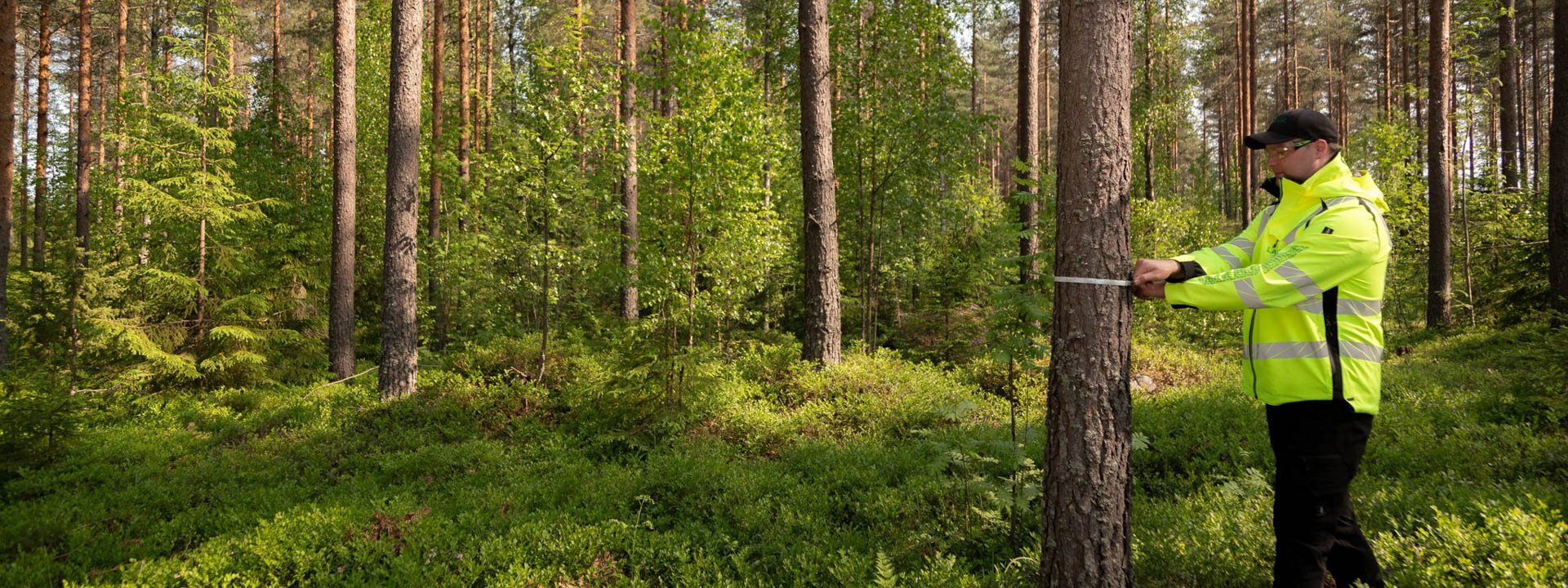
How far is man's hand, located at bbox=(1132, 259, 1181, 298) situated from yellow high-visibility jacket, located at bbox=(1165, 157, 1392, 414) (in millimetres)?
55

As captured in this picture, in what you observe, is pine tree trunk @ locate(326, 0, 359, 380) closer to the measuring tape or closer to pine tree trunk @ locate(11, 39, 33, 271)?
the measuring tape

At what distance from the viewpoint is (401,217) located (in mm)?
9719

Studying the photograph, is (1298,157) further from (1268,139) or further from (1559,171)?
(1559,171)

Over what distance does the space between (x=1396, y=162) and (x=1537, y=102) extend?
57.3 ft

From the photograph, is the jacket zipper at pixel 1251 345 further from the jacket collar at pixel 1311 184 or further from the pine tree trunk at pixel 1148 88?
the pine tree trunk at pixel 1148 88

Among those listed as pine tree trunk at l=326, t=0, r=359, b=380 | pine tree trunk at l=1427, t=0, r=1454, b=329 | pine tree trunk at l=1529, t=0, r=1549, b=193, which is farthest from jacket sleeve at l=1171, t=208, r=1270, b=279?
pine tree trunk at l=1529, t=0, r=1549, b=193

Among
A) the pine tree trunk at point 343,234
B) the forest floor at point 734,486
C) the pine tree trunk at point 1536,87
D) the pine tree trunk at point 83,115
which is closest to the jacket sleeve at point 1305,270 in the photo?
the forest floor at point 734,486

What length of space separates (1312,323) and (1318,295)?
0.13 meters

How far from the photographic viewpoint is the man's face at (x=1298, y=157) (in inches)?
119

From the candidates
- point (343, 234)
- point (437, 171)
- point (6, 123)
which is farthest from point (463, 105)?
point (6, 123)

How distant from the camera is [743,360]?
32.2 feet

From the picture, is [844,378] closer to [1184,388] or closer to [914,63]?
[1184,388]

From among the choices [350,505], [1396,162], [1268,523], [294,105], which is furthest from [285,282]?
[1396,162]

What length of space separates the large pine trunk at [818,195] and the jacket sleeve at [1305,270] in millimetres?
6521
